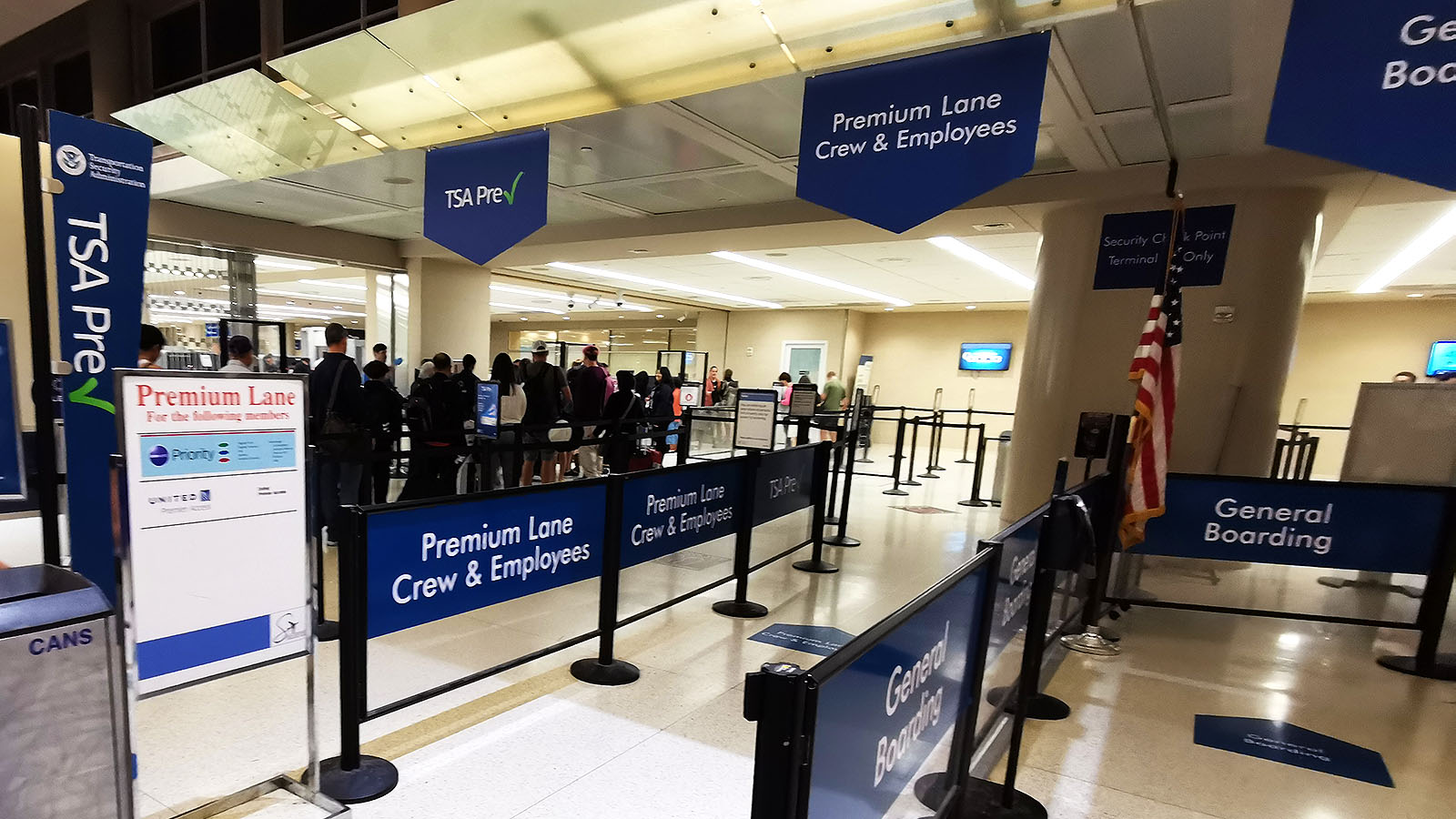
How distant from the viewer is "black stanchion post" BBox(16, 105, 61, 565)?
1.79m

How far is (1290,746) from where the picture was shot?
2.86m

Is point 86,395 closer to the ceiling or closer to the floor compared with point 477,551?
closer to the ceiling

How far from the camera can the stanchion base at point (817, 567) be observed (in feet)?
16.6

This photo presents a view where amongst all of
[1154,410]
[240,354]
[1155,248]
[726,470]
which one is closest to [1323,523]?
[1154,410]

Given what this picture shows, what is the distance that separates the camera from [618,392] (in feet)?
23.2

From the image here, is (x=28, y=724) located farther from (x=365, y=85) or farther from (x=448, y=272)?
(x=448, y=272)

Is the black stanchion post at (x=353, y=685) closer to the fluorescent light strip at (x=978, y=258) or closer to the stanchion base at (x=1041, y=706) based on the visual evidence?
the stanchion base at (x=1041, y=706)

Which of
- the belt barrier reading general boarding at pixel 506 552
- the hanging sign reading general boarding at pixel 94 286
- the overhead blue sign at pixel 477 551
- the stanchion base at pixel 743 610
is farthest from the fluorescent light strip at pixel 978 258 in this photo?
the hanging sign reading general boarding at pixel 94 286

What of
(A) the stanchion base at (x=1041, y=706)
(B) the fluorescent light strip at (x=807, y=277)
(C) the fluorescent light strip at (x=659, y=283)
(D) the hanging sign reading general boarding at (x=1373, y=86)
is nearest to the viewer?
(D) the hanging sign reading general boarding at (x=1373, y=86)

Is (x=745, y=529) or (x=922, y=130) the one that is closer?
(x=922, y=130)

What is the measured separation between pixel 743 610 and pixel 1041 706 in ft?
5.80

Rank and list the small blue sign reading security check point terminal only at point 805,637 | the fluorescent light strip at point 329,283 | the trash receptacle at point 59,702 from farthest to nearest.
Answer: the fluorescent light strip at point 329,283
the small blue sign reading security check point terminal only at point 805,637
the trash receptacle at point 59,702

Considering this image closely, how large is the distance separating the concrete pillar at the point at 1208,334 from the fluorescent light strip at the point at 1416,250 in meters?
2.60

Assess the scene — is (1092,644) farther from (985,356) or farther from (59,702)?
(985,356)
